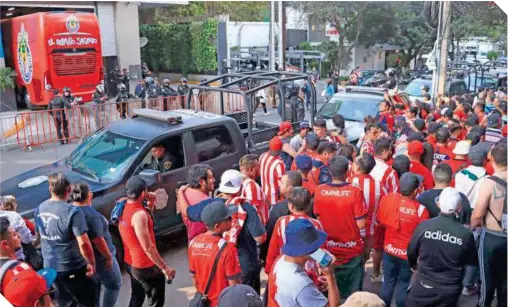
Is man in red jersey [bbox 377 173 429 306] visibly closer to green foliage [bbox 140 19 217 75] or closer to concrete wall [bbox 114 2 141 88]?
Answer: concrete wall [bbox 114 2 141 88]

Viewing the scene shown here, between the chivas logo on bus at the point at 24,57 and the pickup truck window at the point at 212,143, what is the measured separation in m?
12.5

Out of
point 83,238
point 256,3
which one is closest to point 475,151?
point 83,238

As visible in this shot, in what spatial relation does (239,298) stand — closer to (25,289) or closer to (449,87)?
(25,289)

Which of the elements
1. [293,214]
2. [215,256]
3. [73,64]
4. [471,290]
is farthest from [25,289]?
[73,64]

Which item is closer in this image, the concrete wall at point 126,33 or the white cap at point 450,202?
the white cap at point 450,202

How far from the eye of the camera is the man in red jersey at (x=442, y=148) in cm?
642

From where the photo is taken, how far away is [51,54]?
16.6 metres

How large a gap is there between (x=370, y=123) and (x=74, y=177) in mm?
4384

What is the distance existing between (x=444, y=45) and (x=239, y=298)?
1436 centimetres

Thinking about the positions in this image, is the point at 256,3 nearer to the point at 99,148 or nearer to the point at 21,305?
the point at 99,148

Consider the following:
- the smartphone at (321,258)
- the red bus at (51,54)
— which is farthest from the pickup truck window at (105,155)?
the red bus at (51,54)

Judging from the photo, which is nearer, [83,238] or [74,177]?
[83,238]

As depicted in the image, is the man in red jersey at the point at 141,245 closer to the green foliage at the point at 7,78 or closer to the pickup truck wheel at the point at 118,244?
the pickup truck wheel at the point at 118,244

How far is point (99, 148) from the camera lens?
6.64 metres
